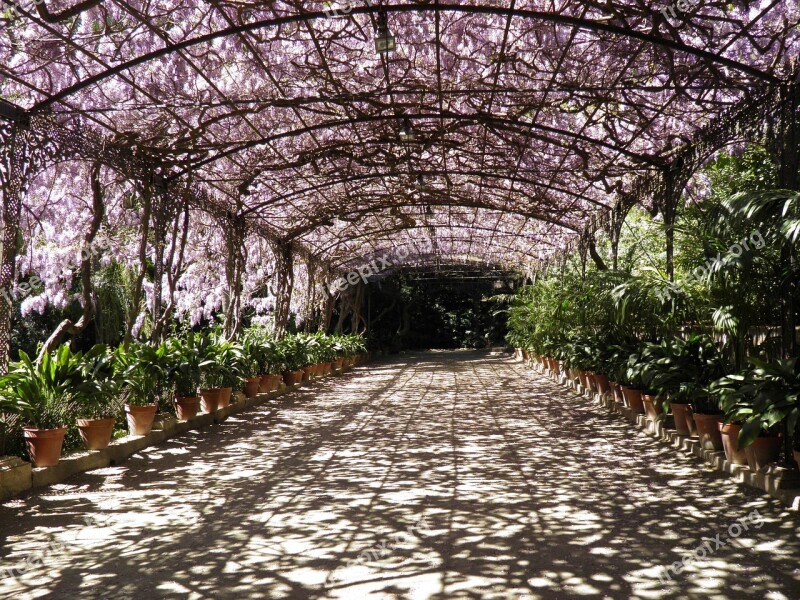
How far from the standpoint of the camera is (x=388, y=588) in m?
2.88

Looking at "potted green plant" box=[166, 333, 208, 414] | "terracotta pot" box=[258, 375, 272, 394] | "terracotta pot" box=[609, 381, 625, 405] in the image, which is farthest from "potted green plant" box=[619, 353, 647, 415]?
"terracotta pot" box=[258, 375, 272, 394]

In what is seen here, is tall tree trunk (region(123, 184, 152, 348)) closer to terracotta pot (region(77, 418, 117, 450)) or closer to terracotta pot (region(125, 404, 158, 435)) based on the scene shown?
terracotta pot (region(125, 404, 158, 435))

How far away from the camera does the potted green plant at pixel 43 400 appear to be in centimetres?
462

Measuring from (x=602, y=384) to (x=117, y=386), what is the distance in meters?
6.06

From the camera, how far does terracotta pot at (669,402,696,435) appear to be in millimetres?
5695

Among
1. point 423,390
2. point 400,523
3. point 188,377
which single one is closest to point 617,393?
point 423,390

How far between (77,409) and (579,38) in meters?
5.26

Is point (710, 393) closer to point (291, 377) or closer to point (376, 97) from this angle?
point (376, 97)

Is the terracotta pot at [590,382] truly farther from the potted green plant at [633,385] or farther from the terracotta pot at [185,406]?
the terracotta pot at [185,406]

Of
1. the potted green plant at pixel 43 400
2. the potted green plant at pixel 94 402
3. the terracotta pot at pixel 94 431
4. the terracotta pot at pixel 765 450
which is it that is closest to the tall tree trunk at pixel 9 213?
the potted green plant at pixel 43 400

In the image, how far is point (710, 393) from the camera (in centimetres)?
485

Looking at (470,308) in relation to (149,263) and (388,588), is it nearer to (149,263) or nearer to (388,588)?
(149,263)

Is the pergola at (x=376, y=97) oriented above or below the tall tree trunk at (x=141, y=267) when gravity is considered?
above

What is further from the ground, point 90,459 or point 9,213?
point 9,213
